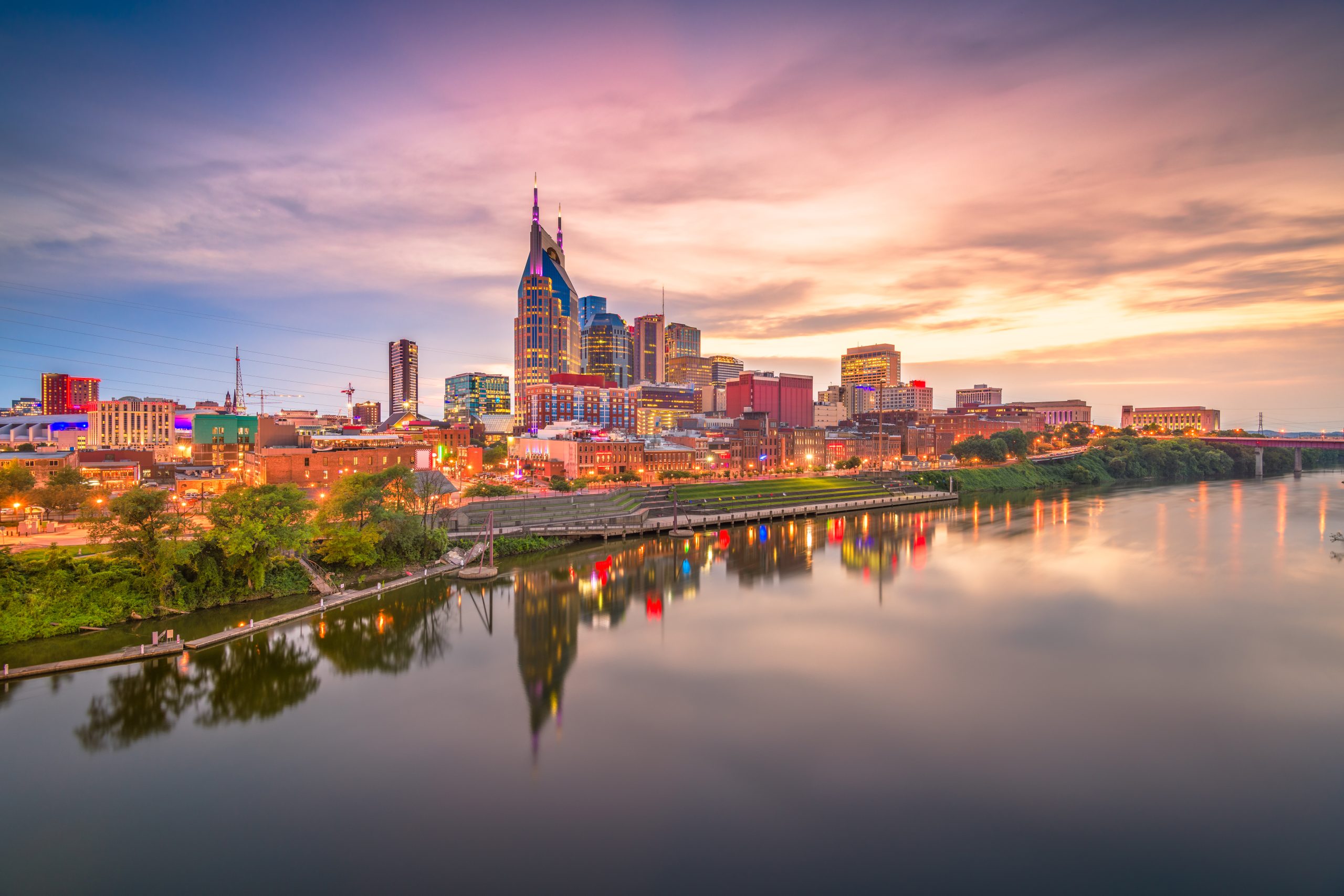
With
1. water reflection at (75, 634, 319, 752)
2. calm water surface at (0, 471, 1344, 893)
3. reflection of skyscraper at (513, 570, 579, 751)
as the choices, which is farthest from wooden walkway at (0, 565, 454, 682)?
reflection of skyscraper at (513, 570, 579, 751)

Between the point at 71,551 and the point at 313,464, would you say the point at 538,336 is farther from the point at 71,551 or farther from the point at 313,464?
the point at 71,551

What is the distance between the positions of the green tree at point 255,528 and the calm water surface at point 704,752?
557 cm

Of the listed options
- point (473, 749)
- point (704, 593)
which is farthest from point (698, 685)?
point (704, 593)

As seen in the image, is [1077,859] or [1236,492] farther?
[1236,492]

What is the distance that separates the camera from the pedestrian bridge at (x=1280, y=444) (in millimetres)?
111875

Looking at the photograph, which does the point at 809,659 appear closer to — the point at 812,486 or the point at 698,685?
the point at 698,685

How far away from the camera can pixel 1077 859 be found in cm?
1537

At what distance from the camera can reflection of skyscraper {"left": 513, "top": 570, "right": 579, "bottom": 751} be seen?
79.3ft

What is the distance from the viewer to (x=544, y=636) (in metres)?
31.5

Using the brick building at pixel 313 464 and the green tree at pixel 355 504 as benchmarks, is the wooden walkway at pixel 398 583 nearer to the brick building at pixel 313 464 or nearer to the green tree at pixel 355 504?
the green tree at pixel 355 504

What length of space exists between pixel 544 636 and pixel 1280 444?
156 m

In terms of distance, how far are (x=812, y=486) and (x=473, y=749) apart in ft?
245

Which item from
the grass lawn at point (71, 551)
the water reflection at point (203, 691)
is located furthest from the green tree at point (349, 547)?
the grass lawn at point (71, 551)

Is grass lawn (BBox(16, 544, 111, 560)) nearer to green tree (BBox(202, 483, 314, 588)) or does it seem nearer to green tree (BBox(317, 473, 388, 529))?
green tree (BBox(202, 483, 314, 588))
